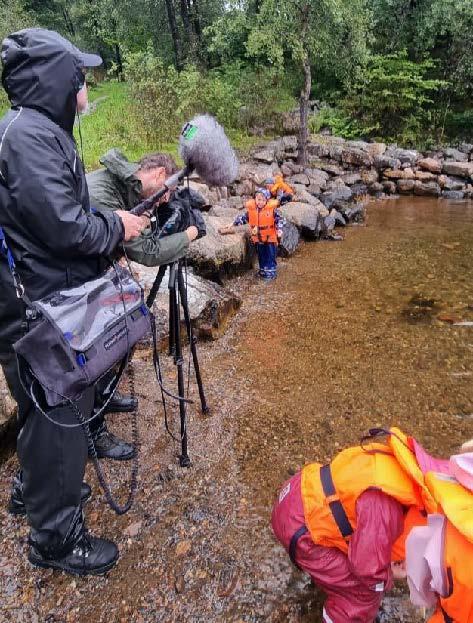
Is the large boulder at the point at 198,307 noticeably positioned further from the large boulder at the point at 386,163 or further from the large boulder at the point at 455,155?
the large boulder at the point at 455,155

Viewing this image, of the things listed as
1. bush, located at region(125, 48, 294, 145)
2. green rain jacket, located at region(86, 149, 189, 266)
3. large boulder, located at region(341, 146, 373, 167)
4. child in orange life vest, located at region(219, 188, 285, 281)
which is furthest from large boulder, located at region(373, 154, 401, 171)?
green rain jacket, located at region(86, 149, 189, 266)

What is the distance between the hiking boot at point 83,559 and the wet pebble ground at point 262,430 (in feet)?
0.21

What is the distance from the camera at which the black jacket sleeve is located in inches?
69.3

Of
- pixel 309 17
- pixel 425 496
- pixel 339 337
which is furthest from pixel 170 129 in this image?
pixel 425 496

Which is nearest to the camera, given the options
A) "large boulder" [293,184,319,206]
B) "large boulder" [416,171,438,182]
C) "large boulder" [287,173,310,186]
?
"large boulder" [293,184,319,206]

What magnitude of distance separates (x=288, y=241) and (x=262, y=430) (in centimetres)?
524

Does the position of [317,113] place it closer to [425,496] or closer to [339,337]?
[339,337]

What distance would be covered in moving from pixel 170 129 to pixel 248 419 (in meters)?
11.9

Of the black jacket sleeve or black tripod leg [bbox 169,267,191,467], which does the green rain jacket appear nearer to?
black tripod leg [bbox 169,267,191,467]

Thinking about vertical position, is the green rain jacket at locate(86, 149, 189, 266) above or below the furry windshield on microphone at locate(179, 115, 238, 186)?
below

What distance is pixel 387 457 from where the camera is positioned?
6.18ft

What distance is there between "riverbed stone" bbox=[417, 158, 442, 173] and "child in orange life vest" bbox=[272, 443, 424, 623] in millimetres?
14385

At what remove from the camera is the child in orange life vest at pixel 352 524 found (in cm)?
181

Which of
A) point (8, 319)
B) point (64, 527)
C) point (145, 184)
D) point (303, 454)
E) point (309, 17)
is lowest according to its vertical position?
point (303, 454)
